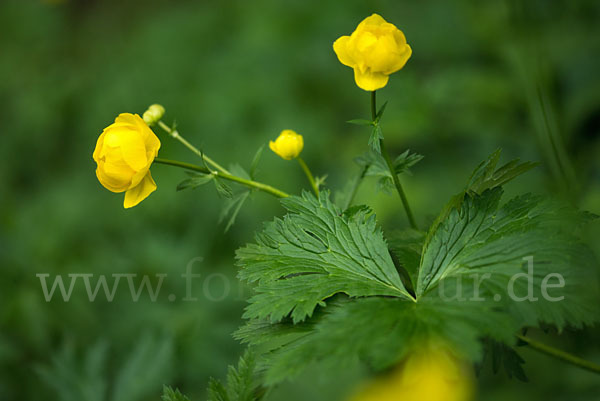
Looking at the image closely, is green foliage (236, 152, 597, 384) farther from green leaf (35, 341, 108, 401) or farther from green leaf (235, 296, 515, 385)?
green leaf (35, 341, 108, 401)

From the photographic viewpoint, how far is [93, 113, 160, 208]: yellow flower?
701 mm

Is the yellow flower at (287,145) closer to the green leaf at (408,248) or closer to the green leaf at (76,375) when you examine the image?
the green leaf at (408,248)

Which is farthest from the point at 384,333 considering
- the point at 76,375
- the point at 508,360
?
the point at 76,375

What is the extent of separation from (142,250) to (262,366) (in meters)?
1.18

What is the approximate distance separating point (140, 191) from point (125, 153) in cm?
8

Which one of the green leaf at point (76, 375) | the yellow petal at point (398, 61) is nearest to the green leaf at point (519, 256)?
the yellow petal at point (398, 61)

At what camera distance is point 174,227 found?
206 cm

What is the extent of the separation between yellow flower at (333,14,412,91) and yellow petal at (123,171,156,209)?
336mm

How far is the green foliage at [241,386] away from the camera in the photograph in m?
0.76

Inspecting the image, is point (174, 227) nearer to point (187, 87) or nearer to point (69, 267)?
point (69, 267)

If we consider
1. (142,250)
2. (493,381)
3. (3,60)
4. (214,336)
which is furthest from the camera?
(3,60)

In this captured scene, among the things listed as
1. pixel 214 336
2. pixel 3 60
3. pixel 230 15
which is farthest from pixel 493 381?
pixel 3 60

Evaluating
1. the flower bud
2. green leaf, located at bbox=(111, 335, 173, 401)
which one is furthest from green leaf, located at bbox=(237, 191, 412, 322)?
green leaf, located at bbox=(111, 335, 173, 401)

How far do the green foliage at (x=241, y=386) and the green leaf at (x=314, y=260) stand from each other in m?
0.13
